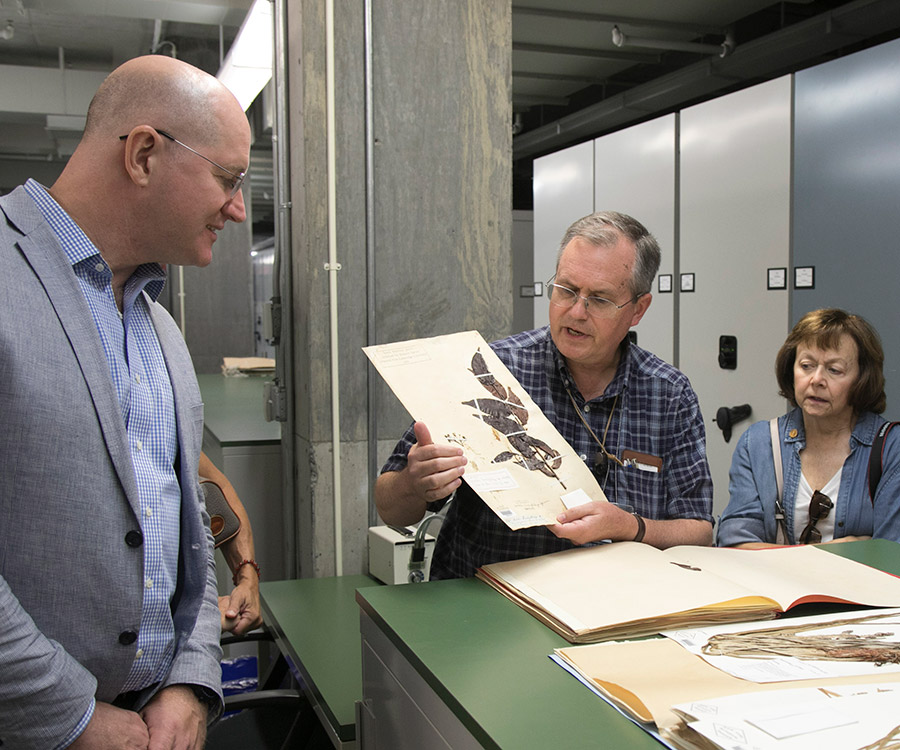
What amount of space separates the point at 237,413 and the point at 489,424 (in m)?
3.22

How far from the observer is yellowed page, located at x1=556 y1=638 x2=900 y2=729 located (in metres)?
0.95

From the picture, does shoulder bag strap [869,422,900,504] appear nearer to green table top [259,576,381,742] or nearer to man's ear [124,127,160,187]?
green table top [259,576,381,742]

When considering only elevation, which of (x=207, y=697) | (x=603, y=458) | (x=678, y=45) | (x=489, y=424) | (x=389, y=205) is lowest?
(x=207, y=697)

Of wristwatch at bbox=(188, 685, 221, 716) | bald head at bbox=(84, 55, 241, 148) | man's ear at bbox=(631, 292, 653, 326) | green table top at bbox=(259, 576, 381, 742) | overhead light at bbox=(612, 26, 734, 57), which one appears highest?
overhead light at bbox=(612, 26, 734, 57)

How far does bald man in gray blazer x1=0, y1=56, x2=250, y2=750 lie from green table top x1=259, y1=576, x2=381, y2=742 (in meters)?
0.53

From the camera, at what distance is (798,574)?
1.43 metres

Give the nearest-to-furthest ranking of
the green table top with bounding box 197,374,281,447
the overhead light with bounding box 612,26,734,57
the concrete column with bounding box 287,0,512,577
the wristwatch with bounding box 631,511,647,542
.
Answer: the wristwatch with bounding box 631,511,647,542 → the concrete column with bounding box 287,0,512,577 → the green table top with bounding box 197,374,281,447 → the overhead light with bounding box 612,26,734,57

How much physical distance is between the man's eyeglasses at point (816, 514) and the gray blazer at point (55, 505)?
1.99 meters

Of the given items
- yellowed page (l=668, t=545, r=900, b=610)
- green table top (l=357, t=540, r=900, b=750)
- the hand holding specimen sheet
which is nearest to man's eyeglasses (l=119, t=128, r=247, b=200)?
the hand holding specimen sheet

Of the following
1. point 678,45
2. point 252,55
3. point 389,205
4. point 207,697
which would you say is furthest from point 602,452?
point 678,45

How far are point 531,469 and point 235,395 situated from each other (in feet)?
14.7

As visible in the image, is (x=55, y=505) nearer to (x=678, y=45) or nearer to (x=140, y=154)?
(x=140, y=154)

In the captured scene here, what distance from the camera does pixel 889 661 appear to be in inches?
41.7

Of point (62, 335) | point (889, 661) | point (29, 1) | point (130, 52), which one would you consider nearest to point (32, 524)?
point (62, 335)
